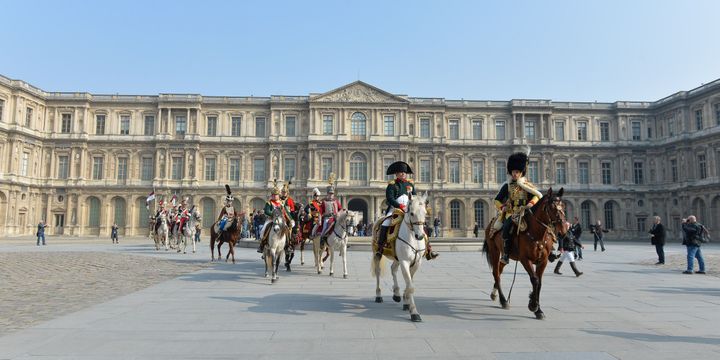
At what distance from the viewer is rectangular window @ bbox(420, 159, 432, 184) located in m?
45.6

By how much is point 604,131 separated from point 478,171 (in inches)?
583

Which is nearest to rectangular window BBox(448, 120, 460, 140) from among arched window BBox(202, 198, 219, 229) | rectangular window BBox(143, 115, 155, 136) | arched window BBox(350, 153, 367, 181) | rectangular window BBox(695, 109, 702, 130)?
arched window BBox(350, 153, 367, 181)

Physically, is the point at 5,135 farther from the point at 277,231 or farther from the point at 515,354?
the point at 515,354

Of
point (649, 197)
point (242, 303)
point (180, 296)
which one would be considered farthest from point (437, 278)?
point (649, 197)

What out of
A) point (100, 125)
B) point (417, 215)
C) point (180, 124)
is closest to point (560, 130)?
point (180, 124)

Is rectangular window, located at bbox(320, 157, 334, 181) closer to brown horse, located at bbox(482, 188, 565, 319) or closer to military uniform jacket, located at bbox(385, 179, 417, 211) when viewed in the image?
military uniform jacket, located at bbox(385, 179, 417, 211)

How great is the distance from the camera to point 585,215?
46031mm

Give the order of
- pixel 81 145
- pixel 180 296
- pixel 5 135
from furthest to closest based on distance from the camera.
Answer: pixel 81 145 → pixel 5 135 → pixel 180 296

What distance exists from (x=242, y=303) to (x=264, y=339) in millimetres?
2514

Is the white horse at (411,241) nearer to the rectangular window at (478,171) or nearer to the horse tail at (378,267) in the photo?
→ the horse tail at (378,267)

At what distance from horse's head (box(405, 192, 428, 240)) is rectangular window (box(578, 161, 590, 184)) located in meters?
45.8

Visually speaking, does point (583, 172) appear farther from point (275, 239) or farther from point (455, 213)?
point (275, 239)

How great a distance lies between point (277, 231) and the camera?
33.2 ft

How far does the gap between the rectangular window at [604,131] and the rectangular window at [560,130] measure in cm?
423
